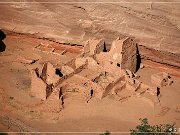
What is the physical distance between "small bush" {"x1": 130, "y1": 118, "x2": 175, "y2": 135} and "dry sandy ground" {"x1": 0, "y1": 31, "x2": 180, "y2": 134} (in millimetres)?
517

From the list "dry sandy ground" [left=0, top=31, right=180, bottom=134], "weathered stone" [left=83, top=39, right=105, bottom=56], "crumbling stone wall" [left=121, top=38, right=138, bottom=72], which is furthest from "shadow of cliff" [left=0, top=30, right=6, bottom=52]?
"crumbling stone wall" [left=121, top=38, right=138, bottom=72]

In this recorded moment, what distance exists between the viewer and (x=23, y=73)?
22453 millimetres

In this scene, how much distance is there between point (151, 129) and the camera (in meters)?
17.6

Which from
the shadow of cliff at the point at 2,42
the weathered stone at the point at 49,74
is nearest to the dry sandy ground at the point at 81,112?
the weathered stone at the point at 49,74

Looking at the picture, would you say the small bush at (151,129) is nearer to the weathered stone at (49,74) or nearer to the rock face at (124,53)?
the rock face at (124,53)

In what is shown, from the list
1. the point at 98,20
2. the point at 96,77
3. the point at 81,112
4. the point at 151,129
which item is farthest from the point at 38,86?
the point at 151,129

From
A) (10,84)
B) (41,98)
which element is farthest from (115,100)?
(10,84)

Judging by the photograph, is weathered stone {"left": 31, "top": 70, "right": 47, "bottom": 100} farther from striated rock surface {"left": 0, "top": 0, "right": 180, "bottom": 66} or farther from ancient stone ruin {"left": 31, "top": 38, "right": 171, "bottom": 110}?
striated rock surface {"left": 0, "top": 0, "right": 180, "bottom": 66}

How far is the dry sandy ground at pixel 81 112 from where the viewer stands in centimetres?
1781

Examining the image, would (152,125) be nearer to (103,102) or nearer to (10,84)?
(103,102)

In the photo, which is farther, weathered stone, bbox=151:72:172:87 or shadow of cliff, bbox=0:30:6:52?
shadow of cliff, bbox=0:30:6:52

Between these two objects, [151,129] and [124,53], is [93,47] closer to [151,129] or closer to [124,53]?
[124,53]

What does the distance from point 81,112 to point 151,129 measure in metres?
3.86

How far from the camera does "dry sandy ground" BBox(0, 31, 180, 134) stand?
17.8 meters
